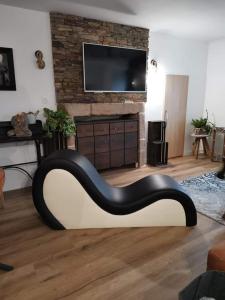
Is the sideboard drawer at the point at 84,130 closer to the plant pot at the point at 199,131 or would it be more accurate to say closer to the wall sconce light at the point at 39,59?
the wall sconce light at the point at 39,59

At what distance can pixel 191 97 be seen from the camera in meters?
A: 5.33

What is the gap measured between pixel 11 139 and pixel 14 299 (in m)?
1.95

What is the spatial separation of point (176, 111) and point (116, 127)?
176 centimetres

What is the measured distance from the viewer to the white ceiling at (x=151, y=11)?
2.99 meters

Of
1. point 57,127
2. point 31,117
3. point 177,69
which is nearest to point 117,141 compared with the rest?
point 57,127

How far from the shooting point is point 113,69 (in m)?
3.95

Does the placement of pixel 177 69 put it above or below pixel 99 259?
above

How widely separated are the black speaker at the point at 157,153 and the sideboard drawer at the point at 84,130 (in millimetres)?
1442

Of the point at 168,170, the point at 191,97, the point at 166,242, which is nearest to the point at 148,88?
the point at 191,97

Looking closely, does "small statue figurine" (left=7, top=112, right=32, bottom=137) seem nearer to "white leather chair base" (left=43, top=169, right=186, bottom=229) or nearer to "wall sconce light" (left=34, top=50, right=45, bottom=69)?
"wall sconce light" (left=34, top=50, right=45, bottom=69)

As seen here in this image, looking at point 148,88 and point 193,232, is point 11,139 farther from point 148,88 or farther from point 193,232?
point 148,88

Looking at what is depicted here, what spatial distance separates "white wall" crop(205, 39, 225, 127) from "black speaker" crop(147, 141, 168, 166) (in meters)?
1.68

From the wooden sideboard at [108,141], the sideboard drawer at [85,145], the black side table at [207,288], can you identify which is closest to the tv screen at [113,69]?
the wooden sideboard at [108,141]

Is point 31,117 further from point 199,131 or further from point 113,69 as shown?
point 199,131
